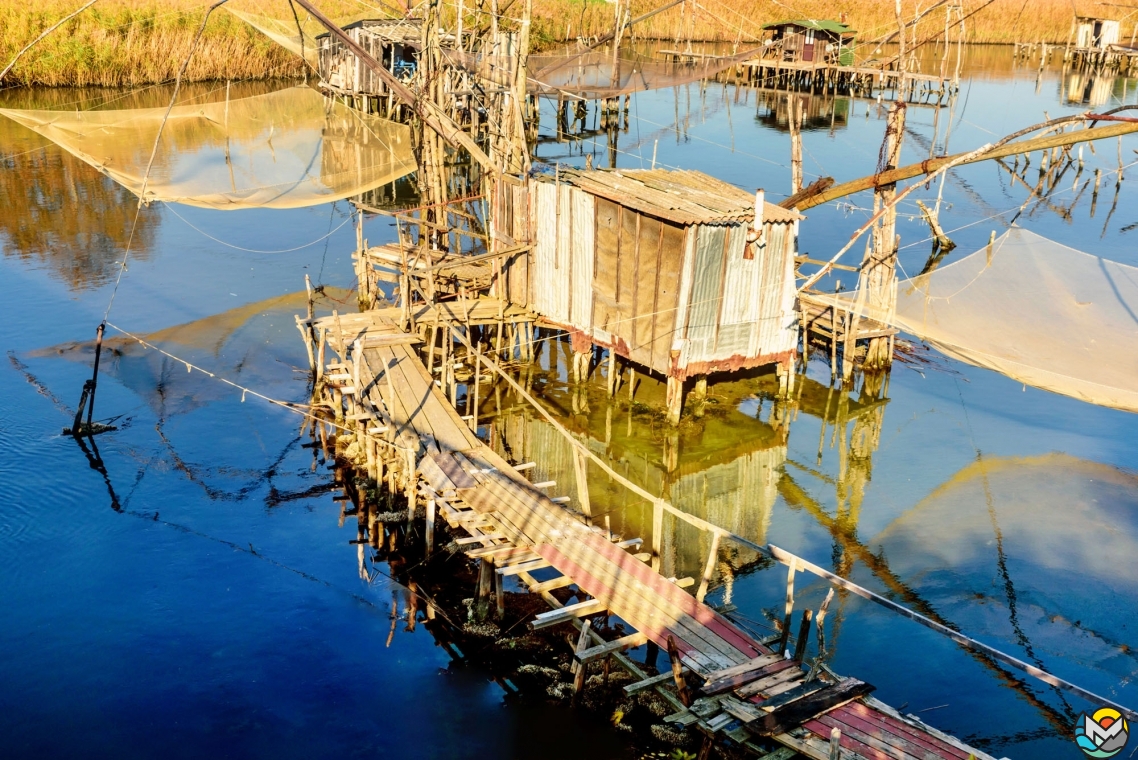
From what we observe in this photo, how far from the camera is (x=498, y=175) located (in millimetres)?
19547

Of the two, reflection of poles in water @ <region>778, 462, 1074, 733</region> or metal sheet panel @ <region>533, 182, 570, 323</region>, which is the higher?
metal sheet panel @ <region>533, 182, 570, 323</region>

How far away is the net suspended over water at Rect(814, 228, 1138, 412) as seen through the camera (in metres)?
14.1

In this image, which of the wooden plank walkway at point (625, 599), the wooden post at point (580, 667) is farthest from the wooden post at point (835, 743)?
the wooden post at point (580, 667)

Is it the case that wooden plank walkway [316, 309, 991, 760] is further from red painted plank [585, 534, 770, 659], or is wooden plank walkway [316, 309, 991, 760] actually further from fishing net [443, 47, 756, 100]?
fishing net [443, 47, 756, 100]

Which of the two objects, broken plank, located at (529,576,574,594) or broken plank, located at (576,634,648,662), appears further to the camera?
broken plank, located at (529,576,574,594)

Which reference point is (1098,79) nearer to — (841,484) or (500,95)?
(500,95)

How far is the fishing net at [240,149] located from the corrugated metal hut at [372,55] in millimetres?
12640

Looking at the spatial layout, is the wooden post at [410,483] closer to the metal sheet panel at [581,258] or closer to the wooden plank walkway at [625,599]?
the wooden plank walkway at [625,599]

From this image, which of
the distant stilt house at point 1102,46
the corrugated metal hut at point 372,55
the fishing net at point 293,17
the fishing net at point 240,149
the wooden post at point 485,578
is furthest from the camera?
the distant stilt house at point 1102,46

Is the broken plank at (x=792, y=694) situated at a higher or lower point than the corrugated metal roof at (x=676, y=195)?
lower

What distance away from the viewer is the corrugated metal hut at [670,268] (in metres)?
16.8

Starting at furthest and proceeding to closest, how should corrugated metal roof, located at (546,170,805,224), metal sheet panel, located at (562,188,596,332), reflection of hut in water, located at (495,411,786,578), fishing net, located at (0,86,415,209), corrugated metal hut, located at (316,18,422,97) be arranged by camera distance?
corrugated metal hut, located at (316,18,422,97)
fishing net, located at (0,86,415,209)
metal sheet panel, located at (562,188,596,332)
corrugated metal roof, located at (546,170,805,224)
reflection of hut in water, located at (495,411,786,578)

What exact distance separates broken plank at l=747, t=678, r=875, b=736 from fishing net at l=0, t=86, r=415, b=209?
1624 cm

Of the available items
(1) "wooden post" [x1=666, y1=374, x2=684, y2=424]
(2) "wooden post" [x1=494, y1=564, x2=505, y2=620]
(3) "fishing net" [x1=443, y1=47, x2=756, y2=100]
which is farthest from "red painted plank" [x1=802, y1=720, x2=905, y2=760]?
(3) "fishing net" [x1=443, y1=47, x2=756, y2=100]
